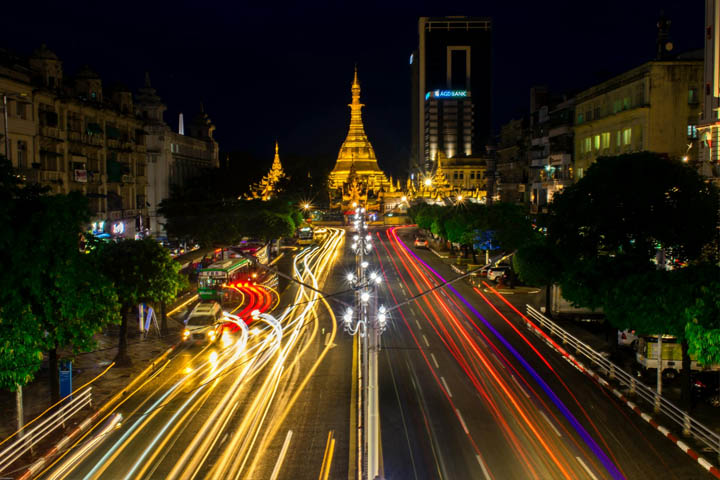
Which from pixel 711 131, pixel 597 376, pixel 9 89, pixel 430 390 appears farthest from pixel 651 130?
pixel 9 89

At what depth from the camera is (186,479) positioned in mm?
17438

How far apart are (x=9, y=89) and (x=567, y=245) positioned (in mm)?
33462

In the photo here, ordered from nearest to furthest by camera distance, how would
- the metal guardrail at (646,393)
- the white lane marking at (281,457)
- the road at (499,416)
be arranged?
the white lane marking at (281,457) < the road at (499,416) < the metal guardrail at (646,393)

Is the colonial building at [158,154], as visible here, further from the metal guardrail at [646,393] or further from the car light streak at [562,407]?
the metal guardrail at [646,393]

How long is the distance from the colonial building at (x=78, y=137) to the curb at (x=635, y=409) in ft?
90.0

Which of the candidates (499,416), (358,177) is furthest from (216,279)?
(358,177)

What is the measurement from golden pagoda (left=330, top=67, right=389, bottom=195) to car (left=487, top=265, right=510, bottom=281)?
115 metres

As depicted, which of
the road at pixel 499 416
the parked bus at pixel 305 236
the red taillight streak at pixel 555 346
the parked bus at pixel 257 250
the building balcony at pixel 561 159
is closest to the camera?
the road at pixel 499 416

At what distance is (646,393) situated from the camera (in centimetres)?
2419

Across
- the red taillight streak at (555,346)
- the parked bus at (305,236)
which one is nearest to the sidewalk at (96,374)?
the red taillight streak at (555,346)

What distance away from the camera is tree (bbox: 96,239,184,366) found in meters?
29.8

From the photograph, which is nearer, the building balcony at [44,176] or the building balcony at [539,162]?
the building balcony at [44,176]

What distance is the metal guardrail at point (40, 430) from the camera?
17928 millimetres

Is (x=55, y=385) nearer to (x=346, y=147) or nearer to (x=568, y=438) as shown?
(x=568, y=438)
